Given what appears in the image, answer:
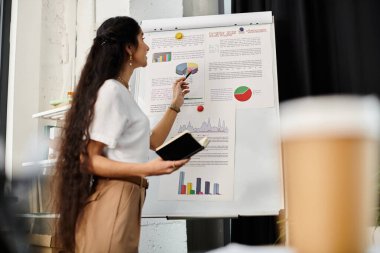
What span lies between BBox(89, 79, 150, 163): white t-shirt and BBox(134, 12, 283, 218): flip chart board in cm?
47

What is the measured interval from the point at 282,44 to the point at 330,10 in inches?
11.5

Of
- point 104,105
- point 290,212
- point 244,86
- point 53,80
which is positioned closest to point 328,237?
point 290,212

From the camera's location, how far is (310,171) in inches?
13.2

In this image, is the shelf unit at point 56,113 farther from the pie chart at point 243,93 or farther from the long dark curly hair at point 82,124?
the pie chart at point 243,93

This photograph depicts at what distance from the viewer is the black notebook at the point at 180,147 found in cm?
128

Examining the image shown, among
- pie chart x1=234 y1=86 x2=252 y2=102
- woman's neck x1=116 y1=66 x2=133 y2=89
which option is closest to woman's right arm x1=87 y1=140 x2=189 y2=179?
woman's neck x1=116 y1=66 x2=133 y2=89

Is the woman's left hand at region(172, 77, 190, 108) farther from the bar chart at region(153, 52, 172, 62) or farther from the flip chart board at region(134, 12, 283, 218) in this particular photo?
the bar chart at region(153, 52, 172, 62)

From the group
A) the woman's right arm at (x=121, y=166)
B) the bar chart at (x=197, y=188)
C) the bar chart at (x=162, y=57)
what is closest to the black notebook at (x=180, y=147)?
the woman's right arm at (x=121, y=166)

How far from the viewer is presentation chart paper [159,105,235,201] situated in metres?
1.86

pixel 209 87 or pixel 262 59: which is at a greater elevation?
pixel 262 59

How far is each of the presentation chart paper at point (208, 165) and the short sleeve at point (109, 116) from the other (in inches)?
21.8

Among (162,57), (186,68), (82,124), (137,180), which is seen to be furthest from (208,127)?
(82,124)

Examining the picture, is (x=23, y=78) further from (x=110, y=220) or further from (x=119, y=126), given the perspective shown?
(x=110, y=220)

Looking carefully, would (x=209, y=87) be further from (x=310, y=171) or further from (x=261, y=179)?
(x=310, y=171)
